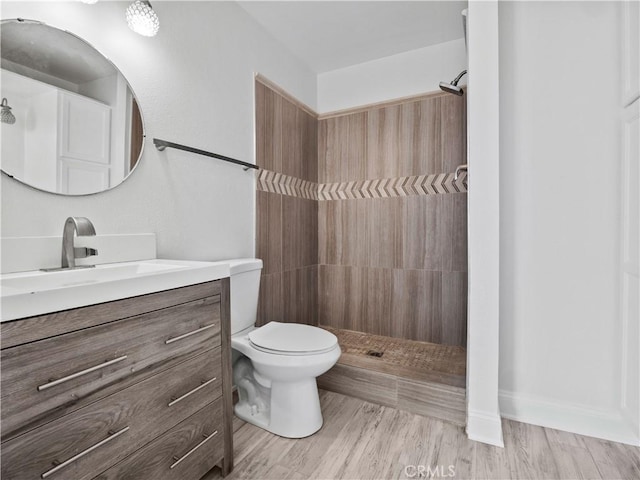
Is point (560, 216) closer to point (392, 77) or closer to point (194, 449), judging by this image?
point (392, 77)

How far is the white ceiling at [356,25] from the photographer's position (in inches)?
85.4

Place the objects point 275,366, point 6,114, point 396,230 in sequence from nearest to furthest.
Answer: point 6,114, point 275,366, point 396,230

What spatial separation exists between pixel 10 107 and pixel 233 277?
110 centimetres

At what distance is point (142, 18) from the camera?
145cm

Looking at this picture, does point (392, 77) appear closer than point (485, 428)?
No

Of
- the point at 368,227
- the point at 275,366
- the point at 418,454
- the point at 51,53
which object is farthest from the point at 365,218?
the point at 51,53

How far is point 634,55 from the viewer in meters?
1.51

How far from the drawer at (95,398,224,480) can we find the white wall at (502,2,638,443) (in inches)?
59.6

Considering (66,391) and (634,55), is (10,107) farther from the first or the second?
(634,55)

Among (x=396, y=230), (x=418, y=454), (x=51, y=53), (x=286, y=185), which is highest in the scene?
(x=51, y=53)

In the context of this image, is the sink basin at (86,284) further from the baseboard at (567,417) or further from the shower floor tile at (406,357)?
the baseboard at (567,417)

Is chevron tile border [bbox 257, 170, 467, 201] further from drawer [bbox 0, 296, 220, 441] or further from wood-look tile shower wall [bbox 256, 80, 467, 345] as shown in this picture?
drawer [bbox 0, 296, 220, 441]

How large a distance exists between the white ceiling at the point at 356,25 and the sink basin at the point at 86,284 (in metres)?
1.81

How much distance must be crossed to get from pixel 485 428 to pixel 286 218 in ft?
5.86
